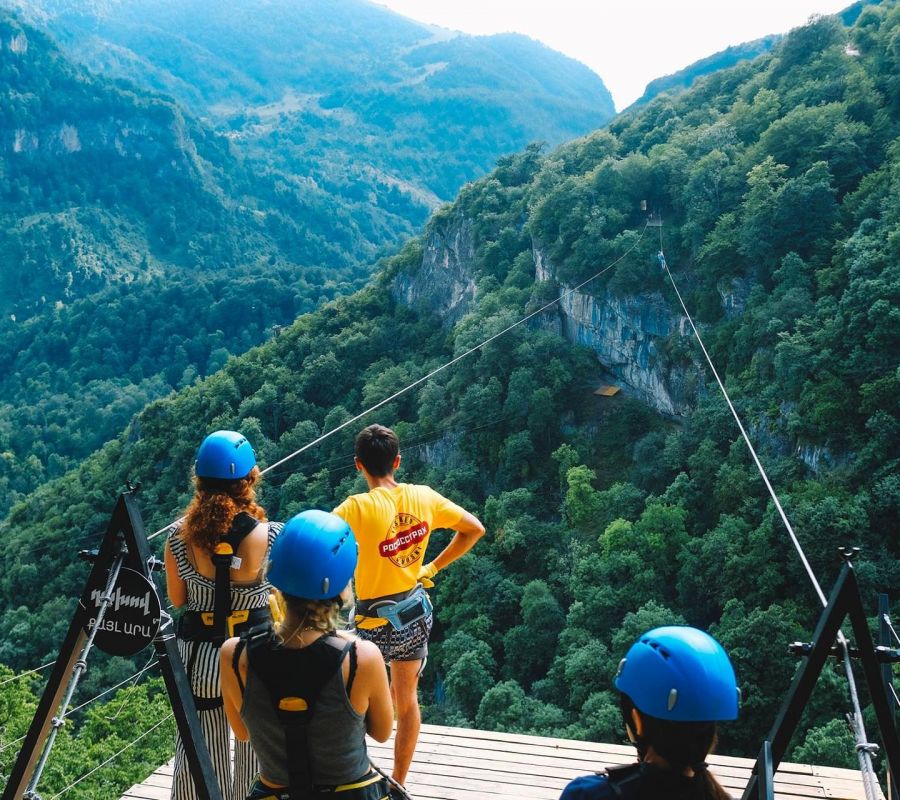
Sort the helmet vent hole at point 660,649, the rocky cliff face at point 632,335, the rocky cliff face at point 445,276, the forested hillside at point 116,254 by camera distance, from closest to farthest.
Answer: the helmet vent hole at point 660,649, the rocky cliff face at point 632,335, the rocky cliff face at point 445,276, the forested hillside at point 116,254

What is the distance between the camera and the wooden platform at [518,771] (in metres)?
4.57

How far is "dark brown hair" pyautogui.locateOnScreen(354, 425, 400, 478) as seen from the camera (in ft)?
11.6

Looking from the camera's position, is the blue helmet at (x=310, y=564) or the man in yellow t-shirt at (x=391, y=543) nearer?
the blue helmet at (x=310, y=564)

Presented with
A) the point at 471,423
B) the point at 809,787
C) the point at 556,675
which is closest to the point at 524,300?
the point at 471,423

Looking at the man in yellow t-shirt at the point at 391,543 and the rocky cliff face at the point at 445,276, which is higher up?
the man in yellow t-shirt at the point at 391,543

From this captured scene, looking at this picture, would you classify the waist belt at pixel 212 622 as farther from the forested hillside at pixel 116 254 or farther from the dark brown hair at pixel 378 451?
the forested hillside at pixel 116 254

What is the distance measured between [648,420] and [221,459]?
35388 mm

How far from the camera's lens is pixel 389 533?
3564 mm

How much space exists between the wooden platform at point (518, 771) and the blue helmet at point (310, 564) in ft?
9.18

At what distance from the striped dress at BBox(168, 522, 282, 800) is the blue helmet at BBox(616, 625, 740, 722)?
Answer: 5.66 feet

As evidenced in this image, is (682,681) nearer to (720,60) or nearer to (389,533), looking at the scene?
(389,533)

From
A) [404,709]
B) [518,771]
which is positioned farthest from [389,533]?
[518,771]

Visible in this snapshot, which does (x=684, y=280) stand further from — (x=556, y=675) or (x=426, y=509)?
(x=426, y=509)

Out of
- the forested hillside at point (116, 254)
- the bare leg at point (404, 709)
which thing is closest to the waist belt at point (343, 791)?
the bare leg at point (404, 709)
